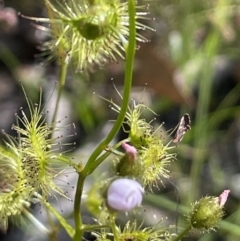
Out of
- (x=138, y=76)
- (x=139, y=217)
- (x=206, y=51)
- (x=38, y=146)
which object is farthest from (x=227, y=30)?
(x=38, y=146)

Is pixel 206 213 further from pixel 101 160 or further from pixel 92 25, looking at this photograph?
pixel 92 25

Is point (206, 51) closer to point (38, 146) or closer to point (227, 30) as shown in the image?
point (227, 30)

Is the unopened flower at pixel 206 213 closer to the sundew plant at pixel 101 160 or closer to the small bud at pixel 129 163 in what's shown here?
the sundew plant at pixel 101 160

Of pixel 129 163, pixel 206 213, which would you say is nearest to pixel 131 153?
pixel 129 163

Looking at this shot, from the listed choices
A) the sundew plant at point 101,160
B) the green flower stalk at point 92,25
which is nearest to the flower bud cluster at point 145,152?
the sundew plant at point 101,160

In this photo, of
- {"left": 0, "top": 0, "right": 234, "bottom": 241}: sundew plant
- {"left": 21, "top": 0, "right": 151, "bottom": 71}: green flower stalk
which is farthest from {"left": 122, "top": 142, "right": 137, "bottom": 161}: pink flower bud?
{"left": 21, "top": 0, "right": 151, "bottom": 71}: green flower stalk
